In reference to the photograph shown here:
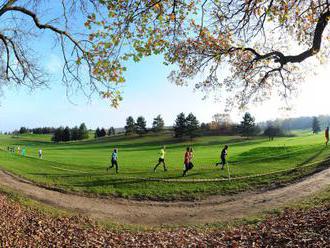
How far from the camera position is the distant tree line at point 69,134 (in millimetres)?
132000

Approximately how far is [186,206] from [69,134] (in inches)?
4773

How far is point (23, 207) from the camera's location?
60.4 ft

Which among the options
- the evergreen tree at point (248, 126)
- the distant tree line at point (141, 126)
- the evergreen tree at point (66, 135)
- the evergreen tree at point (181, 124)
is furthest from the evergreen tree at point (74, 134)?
the evergreen tree at point (248, 126)

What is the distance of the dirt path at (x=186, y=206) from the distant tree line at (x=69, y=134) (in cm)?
11386

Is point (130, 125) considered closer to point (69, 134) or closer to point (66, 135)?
point (69, 134)

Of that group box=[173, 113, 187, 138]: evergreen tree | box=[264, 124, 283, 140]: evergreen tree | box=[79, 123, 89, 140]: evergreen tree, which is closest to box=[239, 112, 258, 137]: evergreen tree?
box=[264, 124, 283, 140]: evergreen tree

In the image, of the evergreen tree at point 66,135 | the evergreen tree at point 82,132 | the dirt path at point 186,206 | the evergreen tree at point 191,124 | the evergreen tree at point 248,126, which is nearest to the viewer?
the dirt path at point 186,206

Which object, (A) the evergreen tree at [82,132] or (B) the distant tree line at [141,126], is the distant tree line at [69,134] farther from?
(B) the distant tree line at [141,126]

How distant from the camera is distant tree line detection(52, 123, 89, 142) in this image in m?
132

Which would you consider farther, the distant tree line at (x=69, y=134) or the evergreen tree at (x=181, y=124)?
the distant tree line at (x=69, y=134)

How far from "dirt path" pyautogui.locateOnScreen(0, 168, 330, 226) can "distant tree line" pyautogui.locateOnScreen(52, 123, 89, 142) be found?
11386cm

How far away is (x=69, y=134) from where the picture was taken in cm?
13412

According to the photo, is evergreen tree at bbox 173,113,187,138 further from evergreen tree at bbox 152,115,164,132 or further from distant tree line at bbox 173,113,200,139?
evergreen tree at bbox 152,115,164,132

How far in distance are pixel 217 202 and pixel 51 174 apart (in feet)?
56.7
